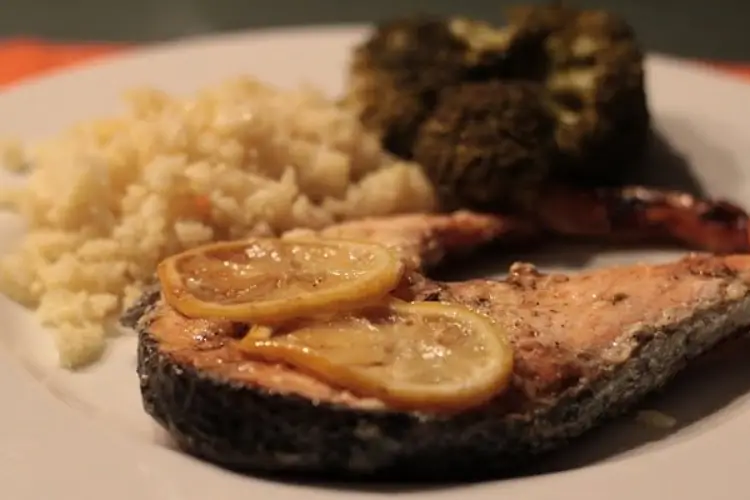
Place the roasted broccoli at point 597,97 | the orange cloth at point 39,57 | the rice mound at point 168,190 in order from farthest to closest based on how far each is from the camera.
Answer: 1. the orange cloth at point 39,57
2. the roasted broccoli at point 597,97
3. the rice mound at point 168,190

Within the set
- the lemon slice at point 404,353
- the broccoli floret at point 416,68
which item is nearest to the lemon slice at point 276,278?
the lemon slice at point 404,353

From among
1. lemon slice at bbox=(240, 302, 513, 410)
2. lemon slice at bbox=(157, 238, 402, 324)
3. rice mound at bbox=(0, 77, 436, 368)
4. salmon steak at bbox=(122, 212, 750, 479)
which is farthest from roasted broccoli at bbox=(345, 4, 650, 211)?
lemon slice at bbox=(240, 302, 513, 410)

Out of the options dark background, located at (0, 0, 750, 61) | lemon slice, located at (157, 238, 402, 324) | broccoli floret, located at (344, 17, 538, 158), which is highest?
broccoli floret, located at (344, 17, 538, 158)

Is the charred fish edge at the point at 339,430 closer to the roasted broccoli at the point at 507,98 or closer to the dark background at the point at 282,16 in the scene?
the roasted broccoli at the point at 507,98

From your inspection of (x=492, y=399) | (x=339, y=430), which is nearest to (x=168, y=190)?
(x=339, y=430)

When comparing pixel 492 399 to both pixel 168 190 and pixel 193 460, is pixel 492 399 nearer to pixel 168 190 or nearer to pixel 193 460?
pixel 193 460

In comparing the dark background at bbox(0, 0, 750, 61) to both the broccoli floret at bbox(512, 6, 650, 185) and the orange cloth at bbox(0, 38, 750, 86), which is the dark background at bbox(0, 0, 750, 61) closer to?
the orange cloth at bbox(0, 38, 750, 86)

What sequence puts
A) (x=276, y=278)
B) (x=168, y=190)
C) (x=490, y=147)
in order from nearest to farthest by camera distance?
1. (x=276, y=278)
2. (x=168, y=190)
3. (x=490, y=147)
